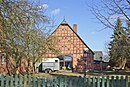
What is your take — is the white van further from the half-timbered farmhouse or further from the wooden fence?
the wooden fence

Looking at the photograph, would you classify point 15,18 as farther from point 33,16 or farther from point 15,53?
point 15,53

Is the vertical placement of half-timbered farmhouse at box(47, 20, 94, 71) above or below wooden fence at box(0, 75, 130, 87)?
above

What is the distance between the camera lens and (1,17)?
988cm

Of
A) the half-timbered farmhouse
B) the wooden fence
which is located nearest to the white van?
the half-timbered farmhouse

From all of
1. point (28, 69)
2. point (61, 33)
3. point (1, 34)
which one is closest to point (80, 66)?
point (61, 33)

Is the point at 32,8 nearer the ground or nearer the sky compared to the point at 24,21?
nearer the sky

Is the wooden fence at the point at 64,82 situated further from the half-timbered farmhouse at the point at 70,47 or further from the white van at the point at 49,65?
the half-timbered farmhouse at the point at 70,47

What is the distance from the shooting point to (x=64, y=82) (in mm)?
8703

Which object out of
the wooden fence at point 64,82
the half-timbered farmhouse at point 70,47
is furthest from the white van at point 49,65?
the wooden fence at point 64,82

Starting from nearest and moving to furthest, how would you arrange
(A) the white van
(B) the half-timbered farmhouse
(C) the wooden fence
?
(C) the wooden fence, (A) the white van, (B) the half-timbered farmhouse

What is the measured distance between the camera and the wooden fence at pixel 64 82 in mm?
8633

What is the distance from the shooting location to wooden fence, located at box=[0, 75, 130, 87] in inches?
340

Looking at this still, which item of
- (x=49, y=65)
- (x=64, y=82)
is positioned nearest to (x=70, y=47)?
(x=49, y=65)

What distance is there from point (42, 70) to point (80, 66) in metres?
10.4
